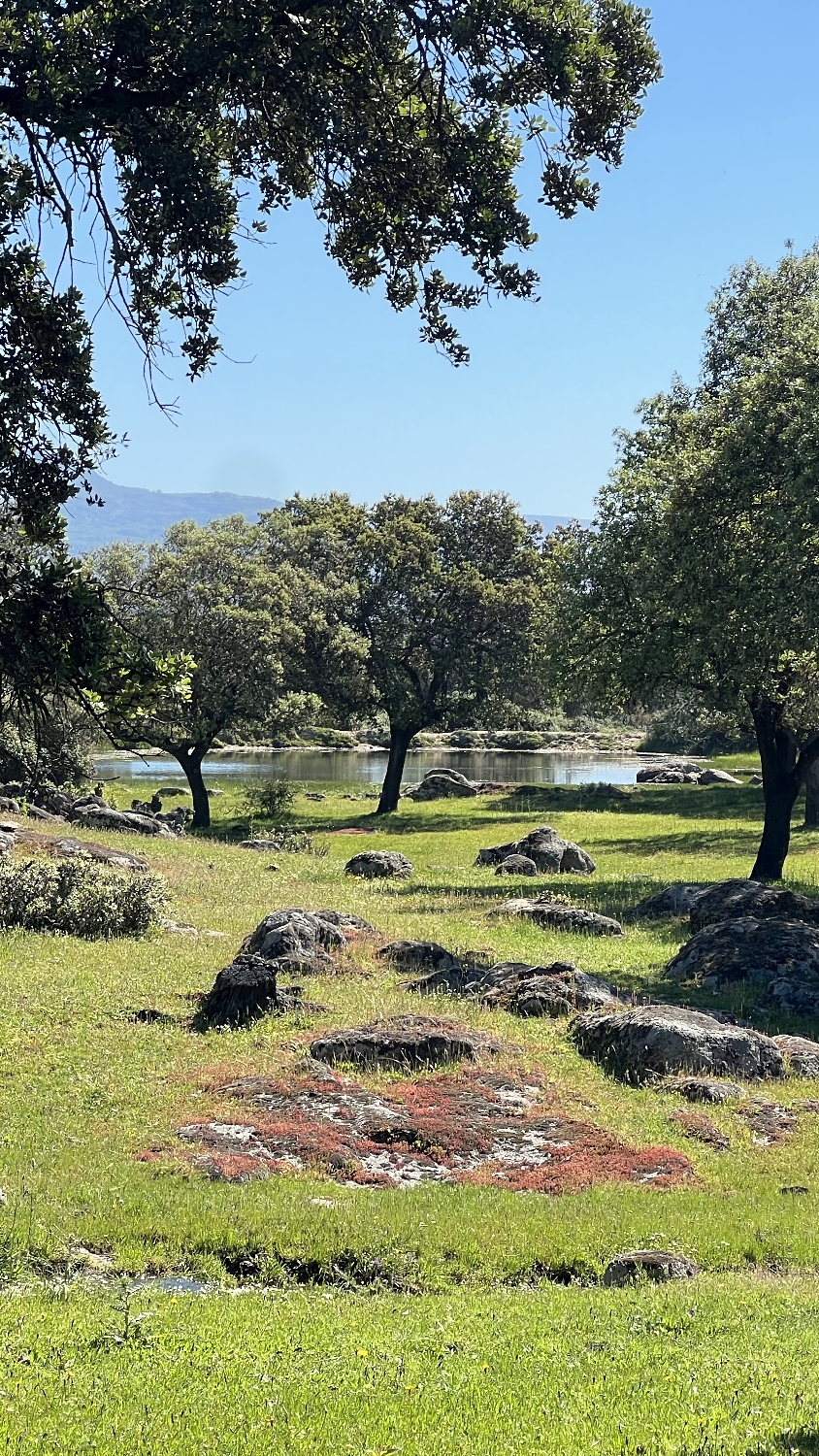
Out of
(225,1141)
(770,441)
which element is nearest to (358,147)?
(225,1141)

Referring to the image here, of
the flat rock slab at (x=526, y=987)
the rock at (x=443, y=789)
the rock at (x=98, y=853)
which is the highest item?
the rock at (x=443, y=789)

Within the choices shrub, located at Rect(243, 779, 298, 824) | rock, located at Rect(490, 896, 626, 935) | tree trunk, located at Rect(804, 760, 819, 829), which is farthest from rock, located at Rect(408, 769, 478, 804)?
rock, located at Rect(490, 896, 626, 935)

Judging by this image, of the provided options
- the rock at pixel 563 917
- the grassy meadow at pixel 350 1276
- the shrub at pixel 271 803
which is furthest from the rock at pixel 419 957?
the shrub at pixel 271 803

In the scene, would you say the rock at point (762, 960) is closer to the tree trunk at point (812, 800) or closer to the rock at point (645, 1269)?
the rock at point (645, 1269)

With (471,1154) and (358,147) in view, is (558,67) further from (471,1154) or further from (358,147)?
(471,1154)

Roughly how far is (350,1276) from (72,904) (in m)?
18.6

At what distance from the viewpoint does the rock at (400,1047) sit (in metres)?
18.5

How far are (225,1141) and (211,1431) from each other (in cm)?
754

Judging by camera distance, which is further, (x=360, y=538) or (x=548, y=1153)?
(x=360, y=538)

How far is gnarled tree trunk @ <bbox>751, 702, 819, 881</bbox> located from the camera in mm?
A: 37281

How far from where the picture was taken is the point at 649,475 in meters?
37.0

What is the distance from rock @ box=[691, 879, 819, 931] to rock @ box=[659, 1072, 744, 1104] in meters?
9.08

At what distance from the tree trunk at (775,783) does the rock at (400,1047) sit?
2082cm

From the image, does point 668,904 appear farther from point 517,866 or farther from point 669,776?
point 669,776
